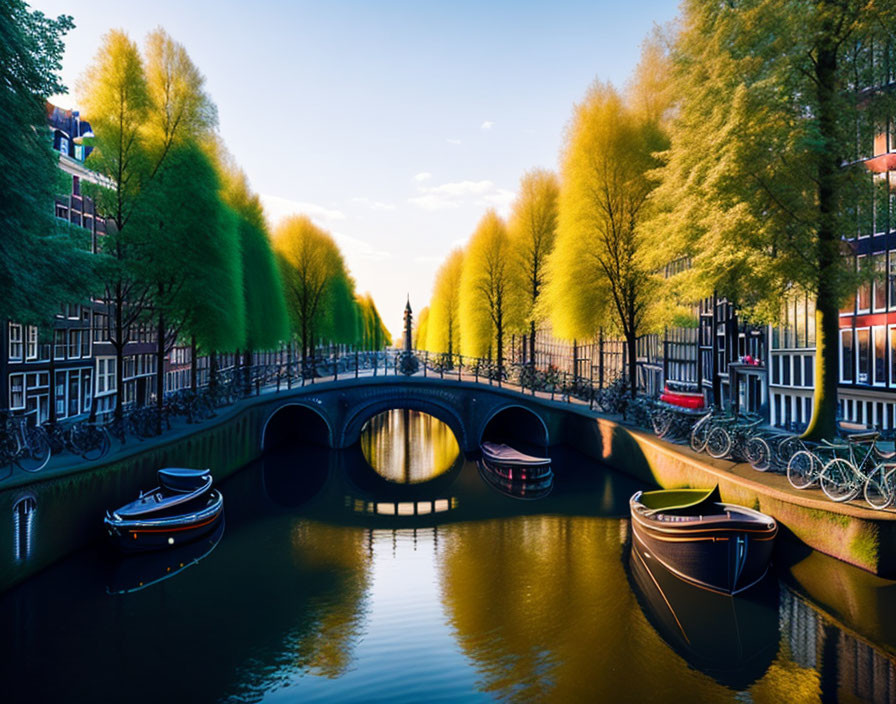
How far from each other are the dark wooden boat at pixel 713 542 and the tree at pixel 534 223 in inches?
979

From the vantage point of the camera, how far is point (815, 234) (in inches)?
672

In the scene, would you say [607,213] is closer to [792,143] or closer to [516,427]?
[792,143]

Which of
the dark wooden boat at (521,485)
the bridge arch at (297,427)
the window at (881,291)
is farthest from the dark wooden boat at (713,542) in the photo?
the bridge arch at (297,427)

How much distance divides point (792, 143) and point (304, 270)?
1529 inches

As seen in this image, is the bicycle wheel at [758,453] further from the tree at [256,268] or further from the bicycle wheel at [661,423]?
the tree at [256,268]

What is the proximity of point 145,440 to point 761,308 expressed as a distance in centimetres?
2087

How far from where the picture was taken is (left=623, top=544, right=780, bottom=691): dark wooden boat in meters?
11.2

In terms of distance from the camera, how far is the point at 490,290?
44.2m

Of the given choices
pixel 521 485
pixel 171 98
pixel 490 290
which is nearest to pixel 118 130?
pixel 171 98

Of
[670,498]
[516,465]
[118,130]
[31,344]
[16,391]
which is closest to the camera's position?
[670,498]

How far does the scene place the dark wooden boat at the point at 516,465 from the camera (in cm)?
2734

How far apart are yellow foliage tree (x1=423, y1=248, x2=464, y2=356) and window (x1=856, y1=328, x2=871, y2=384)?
1491 inches

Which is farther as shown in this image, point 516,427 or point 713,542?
point 516,427

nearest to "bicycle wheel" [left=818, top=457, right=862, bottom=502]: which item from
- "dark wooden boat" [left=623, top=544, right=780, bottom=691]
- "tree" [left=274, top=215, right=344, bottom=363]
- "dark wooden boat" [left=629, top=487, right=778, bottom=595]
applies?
"dark wooden boat" [left=629, top=487, right=778, bottom=595]
